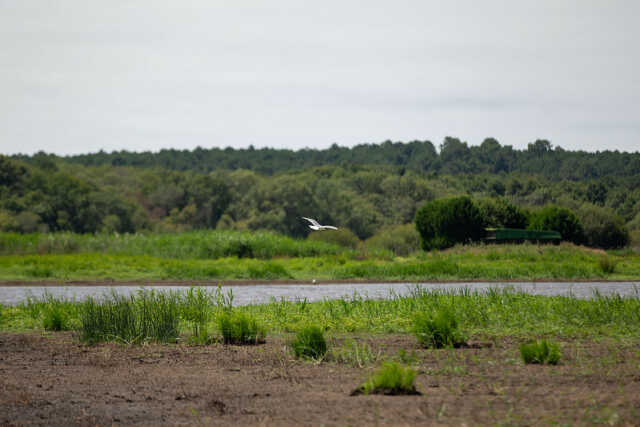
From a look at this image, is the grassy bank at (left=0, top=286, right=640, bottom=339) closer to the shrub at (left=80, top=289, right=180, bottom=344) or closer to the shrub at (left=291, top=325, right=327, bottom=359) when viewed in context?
the shrub at (left=80, top=289, right=180, bottom=344)

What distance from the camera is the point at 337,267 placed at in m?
37.3

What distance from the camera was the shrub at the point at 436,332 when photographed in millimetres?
11336

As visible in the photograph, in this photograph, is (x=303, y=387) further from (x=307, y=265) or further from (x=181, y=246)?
(x=181, y=246)

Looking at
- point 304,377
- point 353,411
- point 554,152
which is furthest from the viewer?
point 554,152

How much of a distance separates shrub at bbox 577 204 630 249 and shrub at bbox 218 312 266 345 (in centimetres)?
4826

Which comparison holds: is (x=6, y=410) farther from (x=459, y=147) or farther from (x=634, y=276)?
(x=459, y=147)

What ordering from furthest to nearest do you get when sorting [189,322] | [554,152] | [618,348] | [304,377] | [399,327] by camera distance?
1. [554,152]
2. [189,322]
3. [399,327]
4. [618,348]
5. [304,377]

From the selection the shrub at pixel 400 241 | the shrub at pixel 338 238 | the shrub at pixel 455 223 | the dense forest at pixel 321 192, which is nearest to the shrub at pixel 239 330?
the shrub at pixel 338 238

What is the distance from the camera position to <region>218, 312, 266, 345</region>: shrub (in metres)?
12.6

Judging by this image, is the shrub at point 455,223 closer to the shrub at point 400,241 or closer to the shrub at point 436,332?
the shrub at point 400,241

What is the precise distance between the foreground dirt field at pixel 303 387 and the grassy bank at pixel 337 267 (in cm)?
2234

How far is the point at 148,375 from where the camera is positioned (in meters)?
9.95

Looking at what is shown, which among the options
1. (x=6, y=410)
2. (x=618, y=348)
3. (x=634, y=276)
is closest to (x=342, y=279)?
(x=634, y=276)

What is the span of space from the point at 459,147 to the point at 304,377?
10580cm
